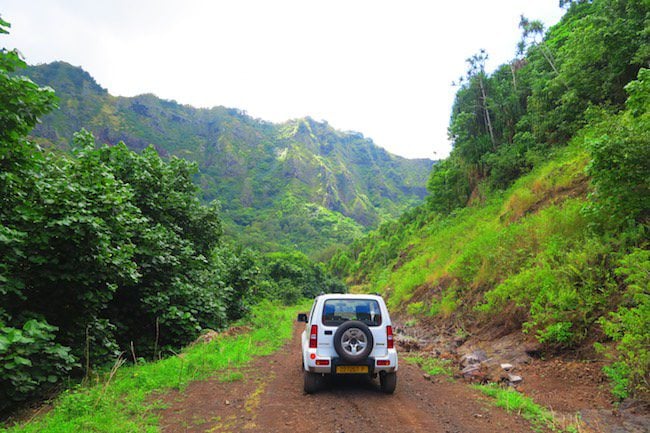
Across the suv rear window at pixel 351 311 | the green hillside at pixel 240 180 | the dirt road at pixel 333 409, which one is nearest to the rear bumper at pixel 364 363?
the dirt road at pixel 333 409

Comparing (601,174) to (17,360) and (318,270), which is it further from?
(318,270)

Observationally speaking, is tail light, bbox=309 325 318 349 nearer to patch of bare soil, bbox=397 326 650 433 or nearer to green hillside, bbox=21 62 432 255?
patch of bare soil, bbox=397 326 650 433

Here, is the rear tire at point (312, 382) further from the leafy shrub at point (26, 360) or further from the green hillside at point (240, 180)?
the green hillside at point (240, 180)

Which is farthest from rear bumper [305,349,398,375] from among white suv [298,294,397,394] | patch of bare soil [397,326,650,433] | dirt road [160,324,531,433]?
patch of bare soil [397,326,650,433]

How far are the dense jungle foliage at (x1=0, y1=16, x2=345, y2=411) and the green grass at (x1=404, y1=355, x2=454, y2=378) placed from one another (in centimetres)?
692

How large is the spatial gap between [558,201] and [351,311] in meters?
10.6

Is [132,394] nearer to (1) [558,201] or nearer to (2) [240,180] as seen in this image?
(1) [558,201]

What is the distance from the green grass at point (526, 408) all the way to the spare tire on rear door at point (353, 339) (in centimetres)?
253

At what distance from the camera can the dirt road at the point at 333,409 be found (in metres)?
5.12

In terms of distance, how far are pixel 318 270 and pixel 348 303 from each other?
54365mm

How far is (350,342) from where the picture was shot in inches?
253

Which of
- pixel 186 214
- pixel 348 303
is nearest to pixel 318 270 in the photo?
pixel 186 214

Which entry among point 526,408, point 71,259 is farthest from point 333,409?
point 71,259

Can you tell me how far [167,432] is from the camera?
16.0ft
